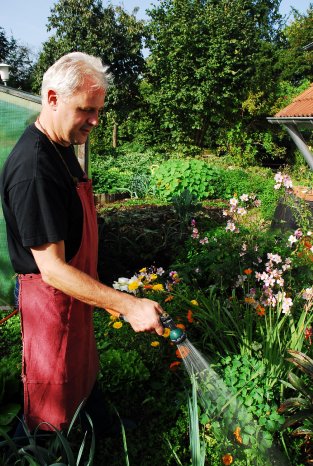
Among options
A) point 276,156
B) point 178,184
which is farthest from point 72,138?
point 276,156

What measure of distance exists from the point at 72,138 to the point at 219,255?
224 centimetres

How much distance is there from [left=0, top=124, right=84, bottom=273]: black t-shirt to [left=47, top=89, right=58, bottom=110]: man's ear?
0.36ft

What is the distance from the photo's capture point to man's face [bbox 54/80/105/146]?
1411mm

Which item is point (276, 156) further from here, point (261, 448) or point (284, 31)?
point (261, 448)

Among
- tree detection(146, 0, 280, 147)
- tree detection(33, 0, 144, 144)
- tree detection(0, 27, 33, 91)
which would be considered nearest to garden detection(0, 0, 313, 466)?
tree detection(146, 0, 280, 147)

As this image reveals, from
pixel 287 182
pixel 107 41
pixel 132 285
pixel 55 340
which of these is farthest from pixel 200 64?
pixel 55 340

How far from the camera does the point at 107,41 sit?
688 inches

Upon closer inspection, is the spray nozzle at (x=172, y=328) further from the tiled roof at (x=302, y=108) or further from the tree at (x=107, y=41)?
the tree at (x=107, y=41)

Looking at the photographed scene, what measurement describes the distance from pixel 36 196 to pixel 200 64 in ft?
56.6

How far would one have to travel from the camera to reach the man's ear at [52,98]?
1.41 m

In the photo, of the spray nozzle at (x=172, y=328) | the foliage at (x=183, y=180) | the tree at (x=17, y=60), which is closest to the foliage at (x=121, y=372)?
the spray nozzle at (x=172, y=328)

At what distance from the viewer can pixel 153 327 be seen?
1407 millimetres

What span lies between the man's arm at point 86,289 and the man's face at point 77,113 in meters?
0.43

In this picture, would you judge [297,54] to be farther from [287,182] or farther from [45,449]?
[45,449]
